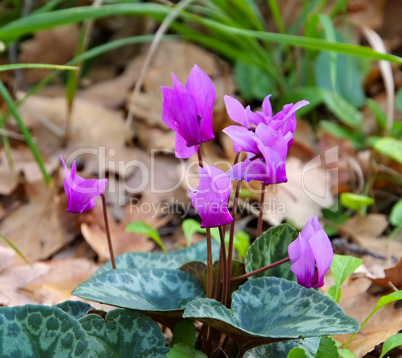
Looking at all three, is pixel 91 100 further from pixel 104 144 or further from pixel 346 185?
pixel 346 185

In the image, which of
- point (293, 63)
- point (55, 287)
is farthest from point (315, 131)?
point (55, 287)

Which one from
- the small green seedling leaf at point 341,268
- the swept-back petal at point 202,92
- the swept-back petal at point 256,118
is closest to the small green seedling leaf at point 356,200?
the small green seedling leaf at point 341,268

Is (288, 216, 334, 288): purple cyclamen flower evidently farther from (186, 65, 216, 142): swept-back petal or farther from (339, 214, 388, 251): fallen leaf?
(339, 214, 388, 251): fallen leaf

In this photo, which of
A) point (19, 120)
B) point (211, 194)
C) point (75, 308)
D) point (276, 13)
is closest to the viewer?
point (211, 194)

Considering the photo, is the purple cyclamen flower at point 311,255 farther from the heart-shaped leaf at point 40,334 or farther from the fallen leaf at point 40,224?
the fallen leaf at point 40,224

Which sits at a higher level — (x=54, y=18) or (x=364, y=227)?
(x=54, y=18)

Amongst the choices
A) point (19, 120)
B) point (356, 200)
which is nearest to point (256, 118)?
point (356, 200)

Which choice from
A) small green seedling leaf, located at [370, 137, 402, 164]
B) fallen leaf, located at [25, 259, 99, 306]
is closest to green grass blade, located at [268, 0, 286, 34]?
small green seedling leaf, located at [370, 137, 402, 164]

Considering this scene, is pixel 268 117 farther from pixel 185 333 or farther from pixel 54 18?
pixel 54 18
